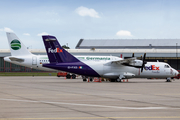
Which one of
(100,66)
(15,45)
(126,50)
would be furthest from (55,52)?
(126,50)

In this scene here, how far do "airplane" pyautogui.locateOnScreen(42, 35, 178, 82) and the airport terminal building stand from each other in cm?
4645

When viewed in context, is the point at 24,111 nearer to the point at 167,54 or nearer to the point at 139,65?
the point at 139,65

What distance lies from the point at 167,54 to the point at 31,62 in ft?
158

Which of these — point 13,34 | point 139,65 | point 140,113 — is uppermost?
point 13,34

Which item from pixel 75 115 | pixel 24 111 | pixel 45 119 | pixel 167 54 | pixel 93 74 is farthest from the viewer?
pixel 167 54

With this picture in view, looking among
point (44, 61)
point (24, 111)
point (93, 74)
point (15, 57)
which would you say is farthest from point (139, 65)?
point (24, 111)

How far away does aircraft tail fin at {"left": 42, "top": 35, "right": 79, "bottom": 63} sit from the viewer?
37.0m

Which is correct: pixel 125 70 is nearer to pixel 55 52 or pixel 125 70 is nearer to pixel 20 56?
pixel 55 52

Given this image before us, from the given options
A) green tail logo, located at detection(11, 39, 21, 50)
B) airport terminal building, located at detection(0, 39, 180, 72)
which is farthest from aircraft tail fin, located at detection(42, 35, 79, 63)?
airport terminal building, located at detection(0, 39, 180, 72)

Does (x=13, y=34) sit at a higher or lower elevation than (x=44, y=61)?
higher

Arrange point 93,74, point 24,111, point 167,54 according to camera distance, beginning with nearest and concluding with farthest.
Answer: point 24,111
point 93,74
point 167,54

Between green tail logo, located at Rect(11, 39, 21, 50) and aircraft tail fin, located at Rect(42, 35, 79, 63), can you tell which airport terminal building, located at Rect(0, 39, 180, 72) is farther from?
aircraft tail fin, located at Rect(42, 35, 79, 63)

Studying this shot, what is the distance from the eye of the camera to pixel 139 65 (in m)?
38.2

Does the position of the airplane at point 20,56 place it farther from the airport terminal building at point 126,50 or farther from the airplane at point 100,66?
the airport terminal building at point 126,50
